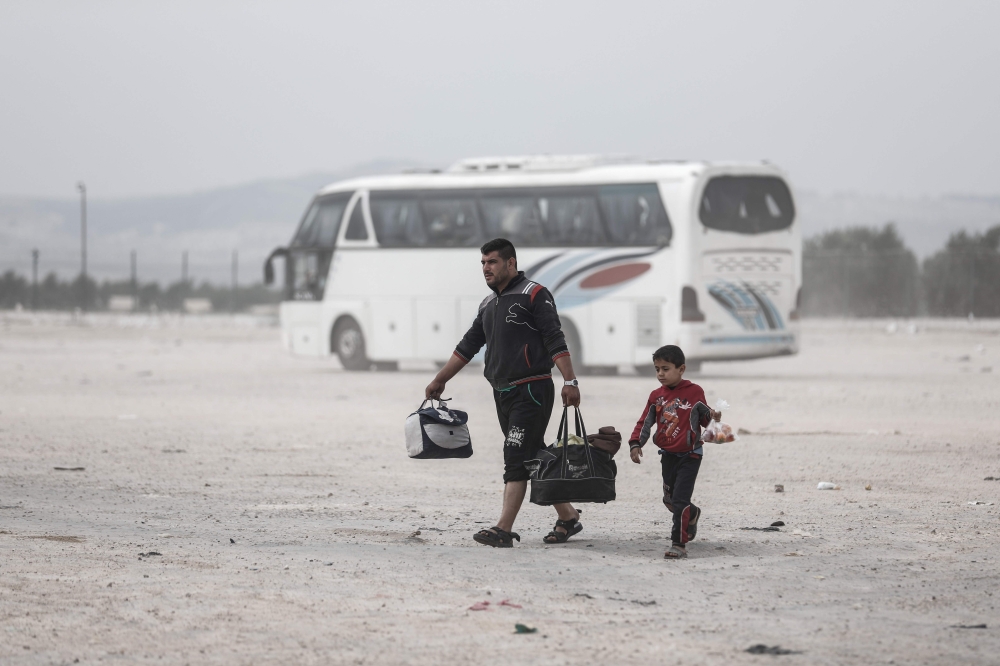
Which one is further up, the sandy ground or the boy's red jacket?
the boy's red jacket

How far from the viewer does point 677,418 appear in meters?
7.39

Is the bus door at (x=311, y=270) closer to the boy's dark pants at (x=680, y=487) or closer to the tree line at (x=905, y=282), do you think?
the boy's dark pants at (x=680, y=487)

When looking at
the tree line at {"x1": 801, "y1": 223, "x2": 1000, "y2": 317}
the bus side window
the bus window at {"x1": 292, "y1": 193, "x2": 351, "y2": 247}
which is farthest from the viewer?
the tree line at {"x1": 801, "y1": 223, "x2": 1000, "y2": 317}

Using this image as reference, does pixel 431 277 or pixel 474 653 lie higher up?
pixel 431 277

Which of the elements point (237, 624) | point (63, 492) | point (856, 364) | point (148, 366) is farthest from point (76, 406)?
point (856, 364)

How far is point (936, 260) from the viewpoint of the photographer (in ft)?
176

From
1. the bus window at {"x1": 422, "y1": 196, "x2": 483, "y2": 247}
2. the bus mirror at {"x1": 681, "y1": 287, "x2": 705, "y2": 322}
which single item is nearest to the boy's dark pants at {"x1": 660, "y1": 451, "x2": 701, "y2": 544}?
the bus mirror at {"x1": 681, "y1": 287, "x2": 705, "y2": 322}

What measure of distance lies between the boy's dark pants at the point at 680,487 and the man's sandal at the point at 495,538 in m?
0.83

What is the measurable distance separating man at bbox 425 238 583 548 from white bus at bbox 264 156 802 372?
15.4 meters

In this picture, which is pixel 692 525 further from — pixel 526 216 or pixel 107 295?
pixel 107 295

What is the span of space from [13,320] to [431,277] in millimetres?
33888

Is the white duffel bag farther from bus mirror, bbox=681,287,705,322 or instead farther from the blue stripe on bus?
the blue stripe on bus

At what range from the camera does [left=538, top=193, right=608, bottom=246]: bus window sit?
24.2 metres

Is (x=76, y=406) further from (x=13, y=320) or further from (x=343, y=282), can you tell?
(x=13, y=320)
